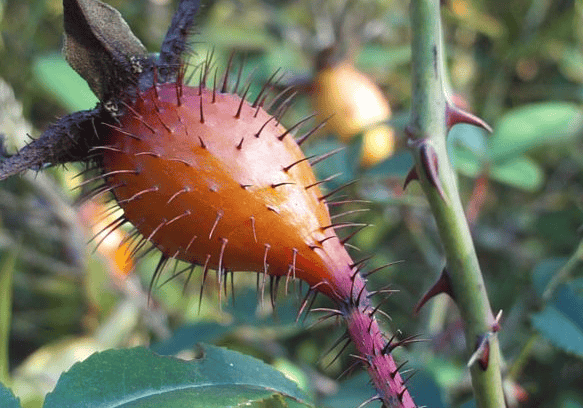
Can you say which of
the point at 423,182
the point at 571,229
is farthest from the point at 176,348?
the point at 571,229

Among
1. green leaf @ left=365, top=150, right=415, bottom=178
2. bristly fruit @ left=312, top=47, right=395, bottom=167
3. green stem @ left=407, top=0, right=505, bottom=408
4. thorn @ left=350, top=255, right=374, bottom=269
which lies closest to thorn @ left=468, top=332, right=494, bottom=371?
green stem @ left=407, top=0, right=505, bottom=408

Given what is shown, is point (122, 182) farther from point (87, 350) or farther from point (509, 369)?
point (87, 350)

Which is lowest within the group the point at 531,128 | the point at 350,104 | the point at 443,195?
the point at 531,128

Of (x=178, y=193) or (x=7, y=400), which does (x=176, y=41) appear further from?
(x=7, y=400)

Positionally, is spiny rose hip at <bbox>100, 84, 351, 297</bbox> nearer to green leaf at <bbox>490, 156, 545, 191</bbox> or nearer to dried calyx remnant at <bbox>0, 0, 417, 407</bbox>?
dried calyx remnant at <bbox>0, 0, 417, 407</bbox>

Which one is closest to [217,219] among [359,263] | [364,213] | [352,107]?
[359,263]

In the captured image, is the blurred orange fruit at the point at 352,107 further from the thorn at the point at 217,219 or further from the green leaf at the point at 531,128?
the thorn at the point at 217,219
